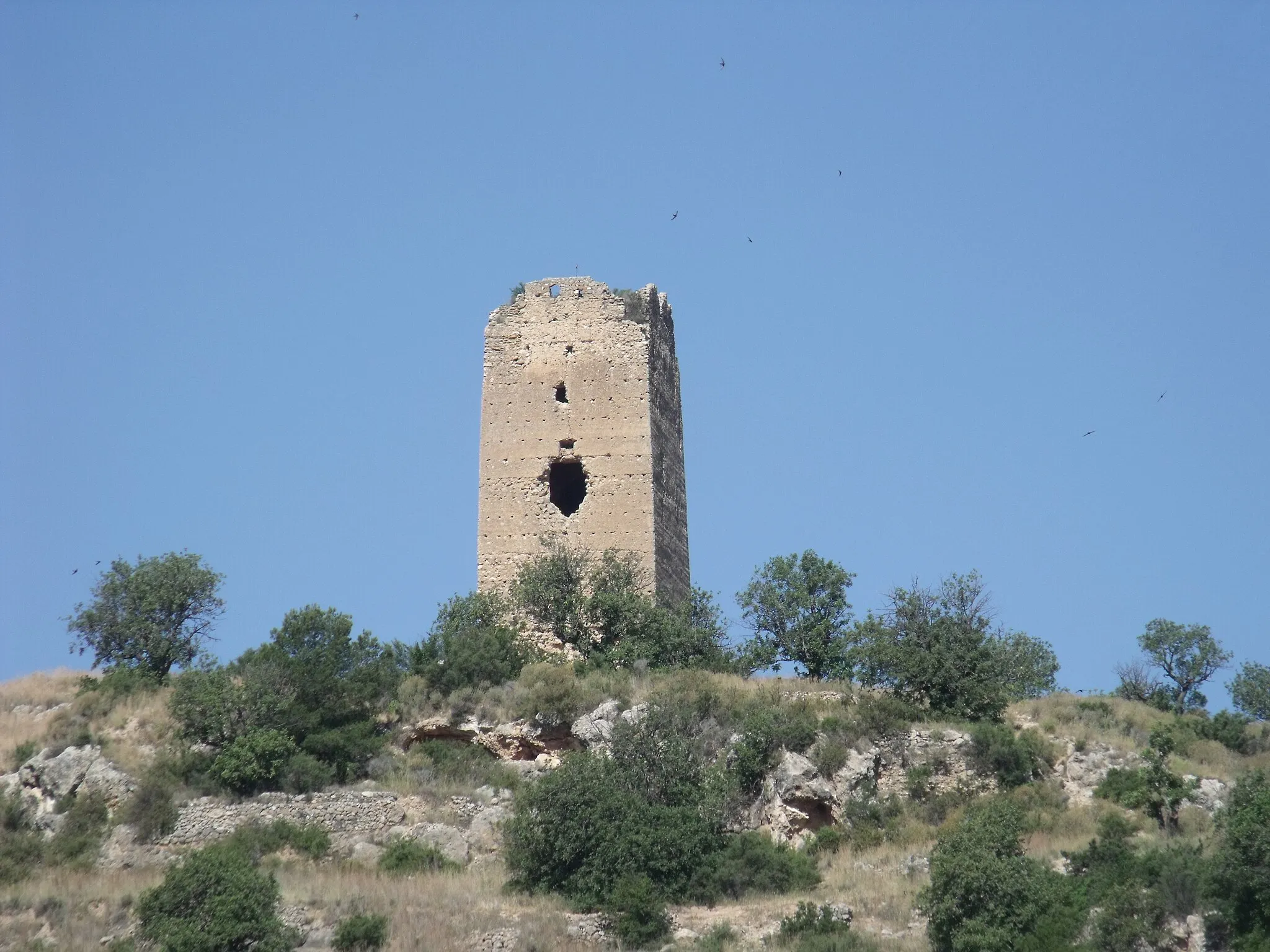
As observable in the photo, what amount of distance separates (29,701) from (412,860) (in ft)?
28.6

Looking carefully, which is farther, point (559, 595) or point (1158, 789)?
point (559, 595)

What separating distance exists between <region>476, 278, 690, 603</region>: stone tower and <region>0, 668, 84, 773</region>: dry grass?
7.17m

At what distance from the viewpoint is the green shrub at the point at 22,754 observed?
89.5 feet

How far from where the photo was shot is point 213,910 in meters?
21.3

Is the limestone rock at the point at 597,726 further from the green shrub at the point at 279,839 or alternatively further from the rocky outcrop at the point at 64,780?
the rocky outcrop at the point at 64,780

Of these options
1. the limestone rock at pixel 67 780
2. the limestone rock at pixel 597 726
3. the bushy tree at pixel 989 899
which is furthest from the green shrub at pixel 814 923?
the limestone rock at pixel 67 780

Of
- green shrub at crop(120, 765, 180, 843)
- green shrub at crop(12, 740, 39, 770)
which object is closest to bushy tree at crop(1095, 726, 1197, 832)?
green shrub at crop(120, 765, 180, 843)

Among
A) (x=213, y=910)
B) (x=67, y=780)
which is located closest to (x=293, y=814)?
(x=67, y=780)

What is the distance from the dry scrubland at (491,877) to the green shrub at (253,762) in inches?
47.2

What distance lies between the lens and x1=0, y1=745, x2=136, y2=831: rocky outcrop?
26422 mm

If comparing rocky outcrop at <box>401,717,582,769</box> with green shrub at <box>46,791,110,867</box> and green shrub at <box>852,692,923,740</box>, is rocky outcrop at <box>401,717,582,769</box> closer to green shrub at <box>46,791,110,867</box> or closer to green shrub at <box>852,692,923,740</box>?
green shrub at <box>852,692,923,740</box>

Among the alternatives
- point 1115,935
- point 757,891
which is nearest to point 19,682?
point 757,891

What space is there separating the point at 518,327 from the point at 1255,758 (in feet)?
49.2

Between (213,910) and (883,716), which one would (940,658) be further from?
(213,910)
